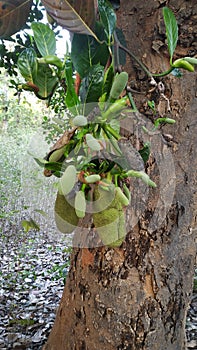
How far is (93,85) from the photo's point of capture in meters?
0.47

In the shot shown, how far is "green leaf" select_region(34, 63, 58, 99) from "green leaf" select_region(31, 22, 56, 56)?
0.06 ft

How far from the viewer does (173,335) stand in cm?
98

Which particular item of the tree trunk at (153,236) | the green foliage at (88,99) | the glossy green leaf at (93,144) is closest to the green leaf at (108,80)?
the green foliage at (88,99)

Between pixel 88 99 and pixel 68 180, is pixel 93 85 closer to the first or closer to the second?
pixel 88 99

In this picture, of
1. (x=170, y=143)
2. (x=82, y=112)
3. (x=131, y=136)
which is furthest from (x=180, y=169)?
(x=82, y=112)

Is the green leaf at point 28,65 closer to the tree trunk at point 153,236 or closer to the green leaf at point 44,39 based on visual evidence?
the green leaf at point 44,39

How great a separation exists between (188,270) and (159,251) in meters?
0.13

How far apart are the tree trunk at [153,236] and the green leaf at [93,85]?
333 mm

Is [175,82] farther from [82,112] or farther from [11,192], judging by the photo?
[11,192]

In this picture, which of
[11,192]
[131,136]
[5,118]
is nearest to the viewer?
[131,136]

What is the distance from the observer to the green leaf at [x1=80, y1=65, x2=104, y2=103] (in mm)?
472

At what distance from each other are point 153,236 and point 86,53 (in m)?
0.50

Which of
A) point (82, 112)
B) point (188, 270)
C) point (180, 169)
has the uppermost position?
point (82, 112)

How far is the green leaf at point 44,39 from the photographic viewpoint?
473 mm
